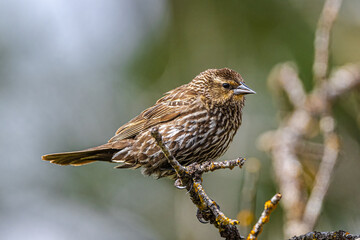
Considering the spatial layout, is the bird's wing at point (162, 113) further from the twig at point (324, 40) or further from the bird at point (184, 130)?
the twig at point (324, 40)

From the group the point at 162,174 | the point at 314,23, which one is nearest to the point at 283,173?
the point at 162,174

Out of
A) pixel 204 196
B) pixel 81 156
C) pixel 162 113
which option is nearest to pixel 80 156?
pixel 81 156

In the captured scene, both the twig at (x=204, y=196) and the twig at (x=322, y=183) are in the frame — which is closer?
the twig at (x=204, y=196)

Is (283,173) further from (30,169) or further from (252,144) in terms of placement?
(30,169)

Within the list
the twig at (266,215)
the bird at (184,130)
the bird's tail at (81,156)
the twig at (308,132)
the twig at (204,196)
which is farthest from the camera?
the bird's tail at (81,156)

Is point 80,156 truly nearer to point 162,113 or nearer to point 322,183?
point 162,113

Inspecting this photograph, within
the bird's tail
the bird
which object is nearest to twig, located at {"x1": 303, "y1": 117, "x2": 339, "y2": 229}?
the bird

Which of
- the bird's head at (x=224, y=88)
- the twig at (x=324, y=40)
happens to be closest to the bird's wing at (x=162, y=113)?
the bird's head at (x=224, y=88)
